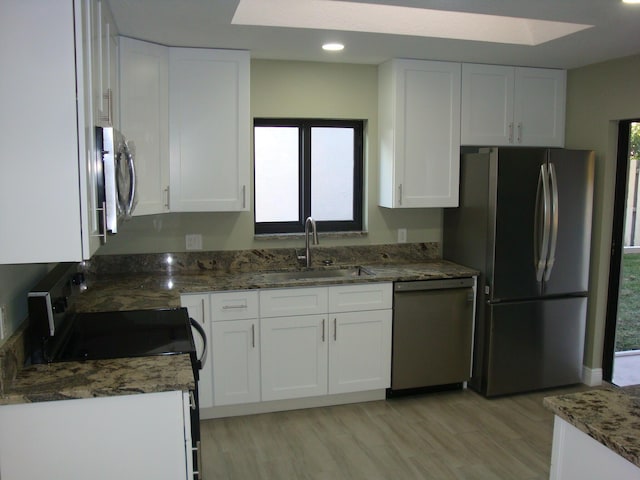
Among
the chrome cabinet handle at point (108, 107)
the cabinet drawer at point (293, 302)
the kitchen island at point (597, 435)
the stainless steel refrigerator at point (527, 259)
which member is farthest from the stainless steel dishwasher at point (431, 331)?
the chrome cabinet handle at point (108, 107)

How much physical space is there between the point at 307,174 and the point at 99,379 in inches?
97.0

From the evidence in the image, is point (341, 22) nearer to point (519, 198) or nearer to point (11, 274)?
point (519, 198)

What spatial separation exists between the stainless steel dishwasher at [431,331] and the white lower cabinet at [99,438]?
6.64ft

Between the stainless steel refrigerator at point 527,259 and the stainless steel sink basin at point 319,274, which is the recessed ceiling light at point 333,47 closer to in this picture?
the stainless steel refrigerator at point 527,259

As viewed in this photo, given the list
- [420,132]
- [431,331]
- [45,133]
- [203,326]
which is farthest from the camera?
[420,132]

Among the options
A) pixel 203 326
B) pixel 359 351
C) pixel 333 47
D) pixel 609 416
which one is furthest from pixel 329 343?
pixel 609 416

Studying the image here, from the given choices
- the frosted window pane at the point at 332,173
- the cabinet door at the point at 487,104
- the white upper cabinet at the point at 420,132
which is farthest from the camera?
the frosted window pane at the point at 332,173

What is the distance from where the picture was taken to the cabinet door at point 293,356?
3525mm

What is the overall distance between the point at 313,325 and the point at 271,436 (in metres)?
0.70

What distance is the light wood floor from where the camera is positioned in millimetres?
2943

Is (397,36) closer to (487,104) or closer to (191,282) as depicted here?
(487,104)

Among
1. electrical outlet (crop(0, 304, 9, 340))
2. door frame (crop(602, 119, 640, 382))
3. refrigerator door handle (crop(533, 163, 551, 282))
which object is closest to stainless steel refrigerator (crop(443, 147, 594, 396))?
refrigerator door handle (crop(533, 163, 551, 282))

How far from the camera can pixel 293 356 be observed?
3574 mm

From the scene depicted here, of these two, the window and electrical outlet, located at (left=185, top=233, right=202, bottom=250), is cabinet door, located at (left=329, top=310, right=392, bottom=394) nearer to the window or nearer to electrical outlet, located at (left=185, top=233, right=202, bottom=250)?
the window
